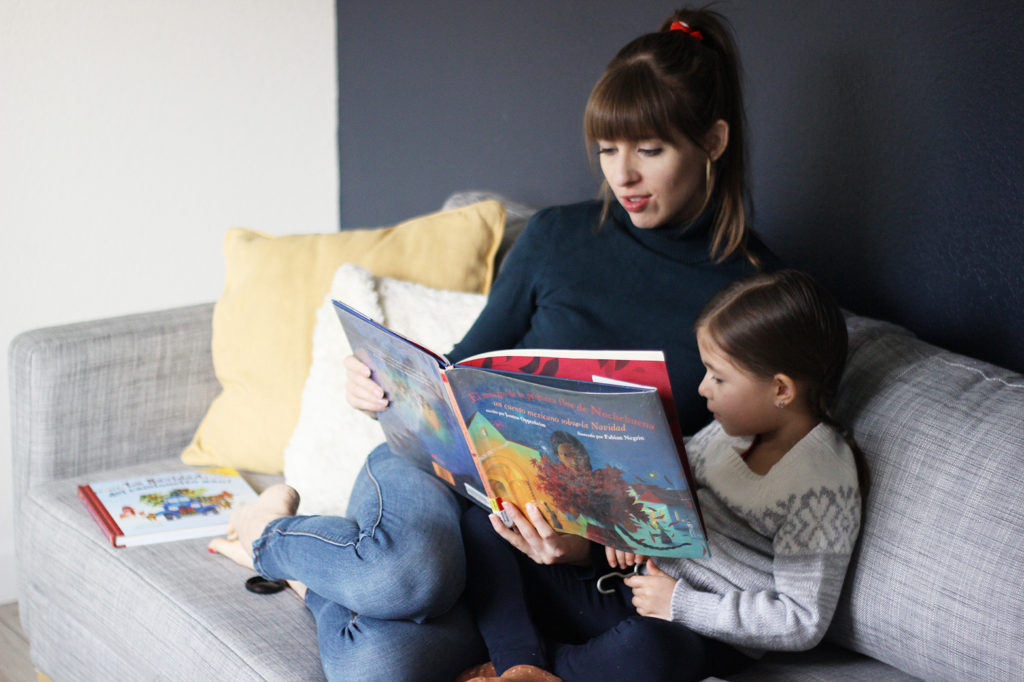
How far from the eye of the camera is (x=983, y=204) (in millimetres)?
1508

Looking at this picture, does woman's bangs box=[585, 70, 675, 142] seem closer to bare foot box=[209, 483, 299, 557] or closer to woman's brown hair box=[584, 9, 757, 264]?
woman's brown hair box=[584, 9, 757, 264]

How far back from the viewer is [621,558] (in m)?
1.24

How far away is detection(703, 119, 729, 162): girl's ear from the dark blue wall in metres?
0.34

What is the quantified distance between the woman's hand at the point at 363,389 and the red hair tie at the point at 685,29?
2.21 ft

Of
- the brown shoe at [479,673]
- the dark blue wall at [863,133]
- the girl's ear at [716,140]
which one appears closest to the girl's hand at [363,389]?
the brown shoe at [479,673]

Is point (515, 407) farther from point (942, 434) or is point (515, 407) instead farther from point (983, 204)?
point (983, 204)

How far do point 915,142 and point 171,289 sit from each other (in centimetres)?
189

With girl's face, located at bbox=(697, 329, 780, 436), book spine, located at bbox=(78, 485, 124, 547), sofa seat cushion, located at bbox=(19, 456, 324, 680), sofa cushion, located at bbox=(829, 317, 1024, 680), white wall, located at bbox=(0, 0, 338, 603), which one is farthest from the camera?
white wall, located at bbox=(0, 0, 338, 603)

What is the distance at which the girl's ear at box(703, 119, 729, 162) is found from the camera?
146cm

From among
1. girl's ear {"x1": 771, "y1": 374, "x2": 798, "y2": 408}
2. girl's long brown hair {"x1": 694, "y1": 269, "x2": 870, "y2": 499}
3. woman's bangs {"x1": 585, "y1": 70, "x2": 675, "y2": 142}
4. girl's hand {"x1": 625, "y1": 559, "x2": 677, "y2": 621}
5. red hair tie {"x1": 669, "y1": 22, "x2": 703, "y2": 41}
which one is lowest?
girl's hand {"x1": 625, "y1": 559, "x2": 677, "y2": 621}

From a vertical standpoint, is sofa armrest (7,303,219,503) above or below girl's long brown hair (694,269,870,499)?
below

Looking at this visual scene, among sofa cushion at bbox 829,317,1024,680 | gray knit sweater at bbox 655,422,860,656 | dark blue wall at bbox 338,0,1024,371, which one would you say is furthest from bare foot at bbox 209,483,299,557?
dark blue wall at bbox 338,0,1024,371

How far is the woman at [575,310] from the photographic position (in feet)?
4.15

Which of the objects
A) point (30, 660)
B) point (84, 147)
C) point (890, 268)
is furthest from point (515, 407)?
point (84, 147)
